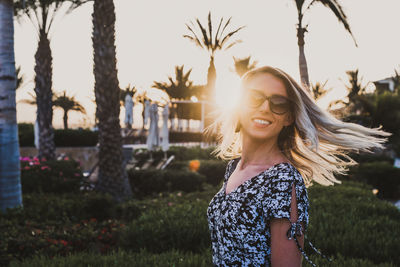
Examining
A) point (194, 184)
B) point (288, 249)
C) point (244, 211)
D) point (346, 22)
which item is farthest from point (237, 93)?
point (346, 22)

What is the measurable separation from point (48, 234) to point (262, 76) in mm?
4939

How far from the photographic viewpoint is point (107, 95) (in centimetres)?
1023

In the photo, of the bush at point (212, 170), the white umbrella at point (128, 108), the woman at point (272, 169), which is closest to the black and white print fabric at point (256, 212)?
the woman at point (272, 169)

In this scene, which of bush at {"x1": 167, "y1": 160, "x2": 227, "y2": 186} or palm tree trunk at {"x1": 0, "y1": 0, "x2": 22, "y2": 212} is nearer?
palm tree trunk at {"x1": 0, "y1": 0, "x2": 22, "y2": 212}

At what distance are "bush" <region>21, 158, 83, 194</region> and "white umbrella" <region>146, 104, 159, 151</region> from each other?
582 centimetres

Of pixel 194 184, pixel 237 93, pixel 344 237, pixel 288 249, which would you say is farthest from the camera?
pixel 194 184

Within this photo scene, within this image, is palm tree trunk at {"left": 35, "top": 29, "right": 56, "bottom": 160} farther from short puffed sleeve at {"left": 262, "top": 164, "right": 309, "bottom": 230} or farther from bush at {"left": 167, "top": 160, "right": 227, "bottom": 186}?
short puffed sleeve at {"left": 262, "top": 164, "right": 309, "bottom": 230}

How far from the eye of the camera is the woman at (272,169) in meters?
1.75

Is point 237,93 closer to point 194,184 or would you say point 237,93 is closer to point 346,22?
point 194,184

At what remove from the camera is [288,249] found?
1703mm

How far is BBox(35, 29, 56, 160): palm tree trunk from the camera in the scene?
49.4ft

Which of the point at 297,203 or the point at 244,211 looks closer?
the point at 297,203

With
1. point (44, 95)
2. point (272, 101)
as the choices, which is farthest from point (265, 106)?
point (44, 95)

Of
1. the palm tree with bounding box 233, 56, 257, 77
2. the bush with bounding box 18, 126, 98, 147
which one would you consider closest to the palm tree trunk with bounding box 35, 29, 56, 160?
the bush with bounding box 18, 126, 98, 147
